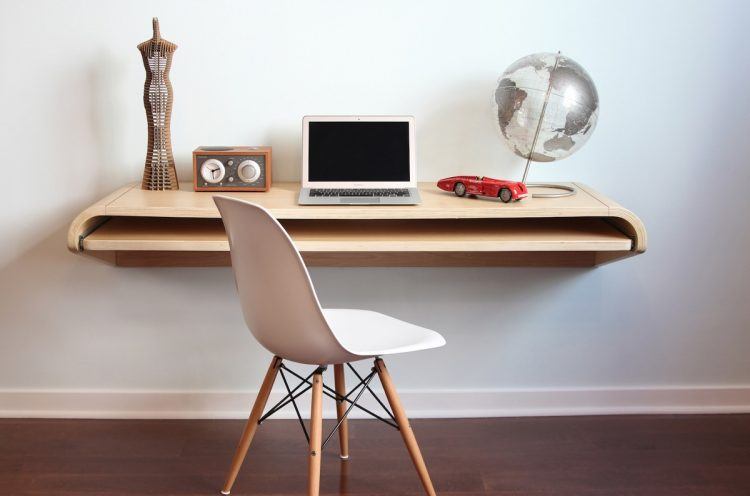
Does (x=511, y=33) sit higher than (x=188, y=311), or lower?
higher

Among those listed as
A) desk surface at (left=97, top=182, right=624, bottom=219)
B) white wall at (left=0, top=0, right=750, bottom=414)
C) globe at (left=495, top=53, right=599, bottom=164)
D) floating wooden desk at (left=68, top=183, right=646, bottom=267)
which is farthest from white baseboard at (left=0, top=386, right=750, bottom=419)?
globe at (left=495, top=53, right=599, bottom=164)

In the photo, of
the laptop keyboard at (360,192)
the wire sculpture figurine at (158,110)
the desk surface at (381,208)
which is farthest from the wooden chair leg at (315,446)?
the wire sculpture figurine at (158,110)

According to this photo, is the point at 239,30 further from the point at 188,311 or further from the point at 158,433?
the point at 158,433

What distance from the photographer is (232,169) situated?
229 cm

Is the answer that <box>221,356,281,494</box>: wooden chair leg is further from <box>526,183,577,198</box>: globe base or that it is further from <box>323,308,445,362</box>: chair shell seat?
<box>526,183,577,198</box>: globe base

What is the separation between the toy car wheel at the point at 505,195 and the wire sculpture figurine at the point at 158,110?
2.92ft

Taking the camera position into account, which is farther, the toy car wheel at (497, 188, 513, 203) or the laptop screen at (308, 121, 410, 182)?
the laptop screen at (308, 121, 410, 182)

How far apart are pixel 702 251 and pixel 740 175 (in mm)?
253

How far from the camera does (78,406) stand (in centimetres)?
259

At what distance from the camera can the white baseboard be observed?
102 inches

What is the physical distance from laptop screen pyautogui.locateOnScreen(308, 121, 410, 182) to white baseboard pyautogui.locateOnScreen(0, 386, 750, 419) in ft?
2.36

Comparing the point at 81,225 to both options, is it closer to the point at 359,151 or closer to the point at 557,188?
the point at 359,151

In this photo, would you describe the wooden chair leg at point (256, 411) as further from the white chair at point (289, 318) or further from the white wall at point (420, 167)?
the white wall at point (420, 167)

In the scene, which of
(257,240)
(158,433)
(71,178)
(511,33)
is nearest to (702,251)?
(511,33)
